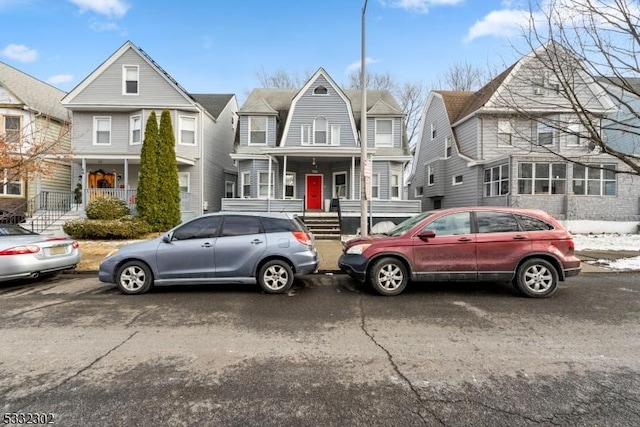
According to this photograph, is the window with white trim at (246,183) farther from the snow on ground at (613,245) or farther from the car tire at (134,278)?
the snow on ground at (613,245)

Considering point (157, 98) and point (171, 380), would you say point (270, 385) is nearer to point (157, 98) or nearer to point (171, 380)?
point (171, 380)

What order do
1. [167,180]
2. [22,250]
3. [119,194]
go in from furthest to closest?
[119,194]
[167,180]
[22,250]

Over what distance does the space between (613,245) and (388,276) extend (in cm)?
1181

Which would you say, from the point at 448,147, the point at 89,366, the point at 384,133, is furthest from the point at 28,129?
the point at 448,147

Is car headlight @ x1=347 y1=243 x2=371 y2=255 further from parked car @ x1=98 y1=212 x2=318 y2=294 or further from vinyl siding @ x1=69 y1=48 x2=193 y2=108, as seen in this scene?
vinyl siding @ x1=69 y1=48 x2=193 y2=108

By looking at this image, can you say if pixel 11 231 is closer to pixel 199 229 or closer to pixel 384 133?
pixel 199 229

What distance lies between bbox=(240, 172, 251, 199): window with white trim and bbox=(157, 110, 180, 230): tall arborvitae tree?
4.09 metres

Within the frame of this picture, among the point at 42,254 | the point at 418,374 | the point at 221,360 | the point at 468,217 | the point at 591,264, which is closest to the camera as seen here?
the point at 418,374

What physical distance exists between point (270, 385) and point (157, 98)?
18387mm

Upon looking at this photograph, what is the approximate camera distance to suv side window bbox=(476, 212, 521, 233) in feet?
21.1

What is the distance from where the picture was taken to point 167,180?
14.9m

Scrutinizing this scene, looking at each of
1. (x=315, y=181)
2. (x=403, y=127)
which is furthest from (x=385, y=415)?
(x=403, y=127)

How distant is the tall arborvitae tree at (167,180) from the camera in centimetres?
1480

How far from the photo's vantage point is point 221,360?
146 inches
